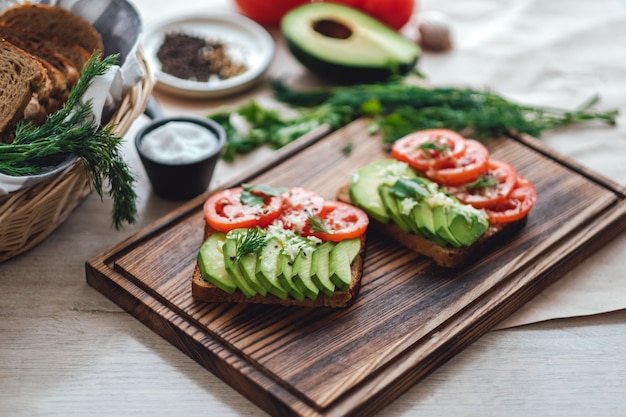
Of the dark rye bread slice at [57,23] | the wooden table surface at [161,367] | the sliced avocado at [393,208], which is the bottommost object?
the wooden table surface at [161,367]

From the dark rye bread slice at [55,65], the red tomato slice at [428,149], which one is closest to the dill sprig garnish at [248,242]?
the red tomato slice at [428,149]

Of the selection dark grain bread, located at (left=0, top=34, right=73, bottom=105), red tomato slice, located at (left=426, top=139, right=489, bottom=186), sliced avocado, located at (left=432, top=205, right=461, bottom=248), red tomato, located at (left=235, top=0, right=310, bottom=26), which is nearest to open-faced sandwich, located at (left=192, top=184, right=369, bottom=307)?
sliced avocado, located at (left=432, top=205, right=461, bottom=248)

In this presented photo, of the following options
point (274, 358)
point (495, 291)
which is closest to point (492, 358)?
point (495, 291)

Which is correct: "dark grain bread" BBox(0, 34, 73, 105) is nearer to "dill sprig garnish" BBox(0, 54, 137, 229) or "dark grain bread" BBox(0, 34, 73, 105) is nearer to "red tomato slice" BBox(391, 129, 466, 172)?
"dill sprig garnish" BBox(0, 54, 137, 229)

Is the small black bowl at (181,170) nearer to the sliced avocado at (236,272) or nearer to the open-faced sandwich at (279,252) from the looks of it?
the open-faced sandwich at (279,252)

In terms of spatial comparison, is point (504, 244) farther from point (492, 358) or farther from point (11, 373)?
point (11, 373)
